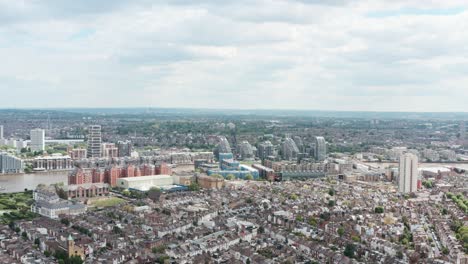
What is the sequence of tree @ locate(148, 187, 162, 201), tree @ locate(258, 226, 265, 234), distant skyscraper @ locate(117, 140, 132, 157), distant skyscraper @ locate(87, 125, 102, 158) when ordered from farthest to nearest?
distant skyscraper @ locate(117, 140, 132, 157), distant skyscraper @ locate(87, 125, 102, 158), tree @ locate(148, 187, 162, 201), tree @ locate(258, 226, 265, 234)

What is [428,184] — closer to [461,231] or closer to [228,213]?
[461,231]

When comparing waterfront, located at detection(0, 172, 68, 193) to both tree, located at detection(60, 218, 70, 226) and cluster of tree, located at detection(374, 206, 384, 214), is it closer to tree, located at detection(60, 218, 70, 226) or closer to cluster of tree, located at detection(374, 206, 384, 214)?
tree, located at detection(60, 218, 70, 226)

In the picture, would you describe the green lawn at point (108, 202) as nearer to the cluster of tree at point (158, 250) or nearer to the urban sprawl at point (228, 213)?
the urban sprawl at point (228, 213)

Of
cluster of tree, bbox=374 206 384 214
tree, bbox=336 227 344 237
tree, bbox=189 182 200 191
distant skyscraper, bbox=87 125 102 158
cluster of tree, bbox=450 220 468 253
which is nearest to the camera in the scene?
cluster of tree, bbox=450 220 468 253

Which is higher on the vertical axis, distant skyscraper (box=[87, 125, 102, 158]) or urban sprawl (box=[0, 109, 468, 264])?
distant skyscraper (box=[87, 125, 102, 158])

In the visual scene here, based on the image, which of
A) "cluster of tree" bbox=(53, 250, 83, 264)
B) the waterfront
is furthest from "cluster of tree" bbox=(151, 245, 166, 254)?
the waterfront

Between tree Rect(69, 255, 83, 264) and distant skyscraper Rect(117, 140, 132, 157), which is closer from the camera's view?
tree Rect(69, 255, 83, 264)

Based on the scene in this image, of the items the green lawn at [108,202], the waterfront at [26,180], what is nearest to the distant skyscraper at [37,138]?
the waterfront at [26,180]
